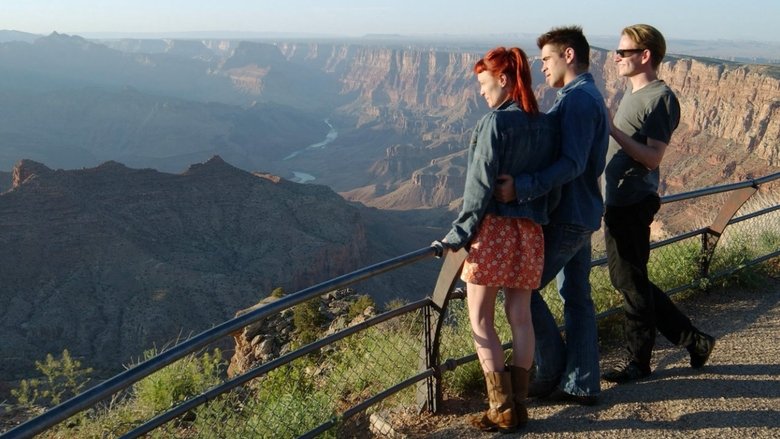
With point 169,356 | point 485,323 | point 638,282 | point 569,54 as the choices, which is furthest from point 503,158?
point 169,356

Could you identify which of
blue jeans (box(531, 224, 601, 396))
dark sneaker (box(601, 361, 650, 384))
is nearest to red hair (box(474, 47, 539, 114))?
blue jeans (box(531, 224, 601, 396))

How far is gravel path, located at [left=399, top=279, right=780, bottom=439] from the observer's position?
3.19 metres

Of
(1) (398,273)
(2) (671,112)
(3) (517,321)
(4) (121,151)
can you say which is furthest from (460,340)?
(4) (121,151)

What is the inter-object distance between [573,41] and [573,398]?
6.28 feet

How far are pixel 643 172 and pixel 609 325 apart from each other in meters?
1.55

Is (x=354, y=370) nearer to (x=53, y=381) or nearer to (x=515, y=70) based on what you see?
(x=515, y=70)

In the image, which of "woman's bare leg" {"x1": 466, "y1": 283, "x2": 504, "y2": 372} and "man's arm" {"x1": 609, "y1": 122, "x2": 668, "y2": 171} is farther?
"man's arm" {"x1": 609, "y1": 122, "x2": 668, "y2": 171}

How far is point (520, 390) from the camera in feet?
10.2

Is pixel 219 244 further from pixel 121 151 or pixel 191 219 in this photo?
pixel 121 151

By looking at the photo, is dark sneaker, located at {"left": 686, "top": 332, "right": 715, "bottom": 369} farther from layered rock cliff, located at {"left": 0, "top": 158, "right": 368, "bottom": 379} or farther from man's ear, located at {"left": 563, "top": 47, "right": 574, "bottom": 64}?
layered rock cliff, located at {"left": 0, "top": 158, "right": 368, "bottom": 379}

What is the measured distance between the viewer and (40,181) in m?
45.0

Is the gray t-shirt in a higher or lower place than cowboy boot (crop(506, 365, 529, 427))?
higher

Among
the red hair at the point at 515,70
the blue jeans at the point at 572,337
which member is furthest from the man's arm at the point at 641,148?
the red hair at the point at 515,70

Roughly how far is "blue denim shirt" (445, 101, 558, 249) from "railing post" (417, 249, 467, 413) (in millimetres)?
468
